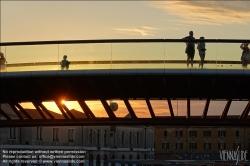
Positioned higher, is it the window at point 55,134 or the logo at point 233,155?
the window at point 55,134

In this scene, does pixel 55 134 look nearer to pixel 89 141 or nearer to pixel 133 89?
pixel 89 141

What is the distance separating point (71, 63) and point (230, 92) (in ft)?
23.7

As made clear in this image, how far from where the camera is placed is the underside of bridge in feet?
137

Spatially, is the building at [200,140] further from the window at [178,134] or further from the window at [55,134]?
the window at [55,134]

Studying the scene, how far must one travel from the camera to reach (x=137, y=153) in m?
158

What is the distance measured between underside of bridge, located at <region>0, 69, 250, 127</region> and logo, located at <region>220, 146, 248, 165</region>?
445ft

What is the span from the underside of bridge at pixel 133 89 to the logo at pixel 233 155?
13549cm

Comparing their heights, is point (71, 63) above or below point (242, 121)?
above

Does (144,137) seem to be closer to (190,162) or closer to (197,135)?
(190,162)

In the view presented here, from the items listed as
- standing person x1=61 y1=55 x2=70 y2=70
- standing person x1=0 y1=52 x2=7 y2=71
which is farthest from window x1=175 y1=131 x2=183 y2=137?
standing person x1=61 y1=55 x2=70 y2=70

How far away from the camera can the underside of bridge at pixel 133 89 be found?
4172 cm

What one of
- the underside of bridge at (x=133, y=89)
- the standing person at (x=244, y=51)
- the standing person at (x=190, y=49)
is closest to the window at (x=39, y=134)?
the underside of bridge at (x=133, y=89)

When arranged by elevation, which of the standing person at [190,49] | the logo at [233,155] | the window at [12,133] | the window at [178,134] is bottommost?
the logo at [233,155]

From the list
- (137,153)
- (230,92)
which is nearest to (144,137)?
(137,153)
